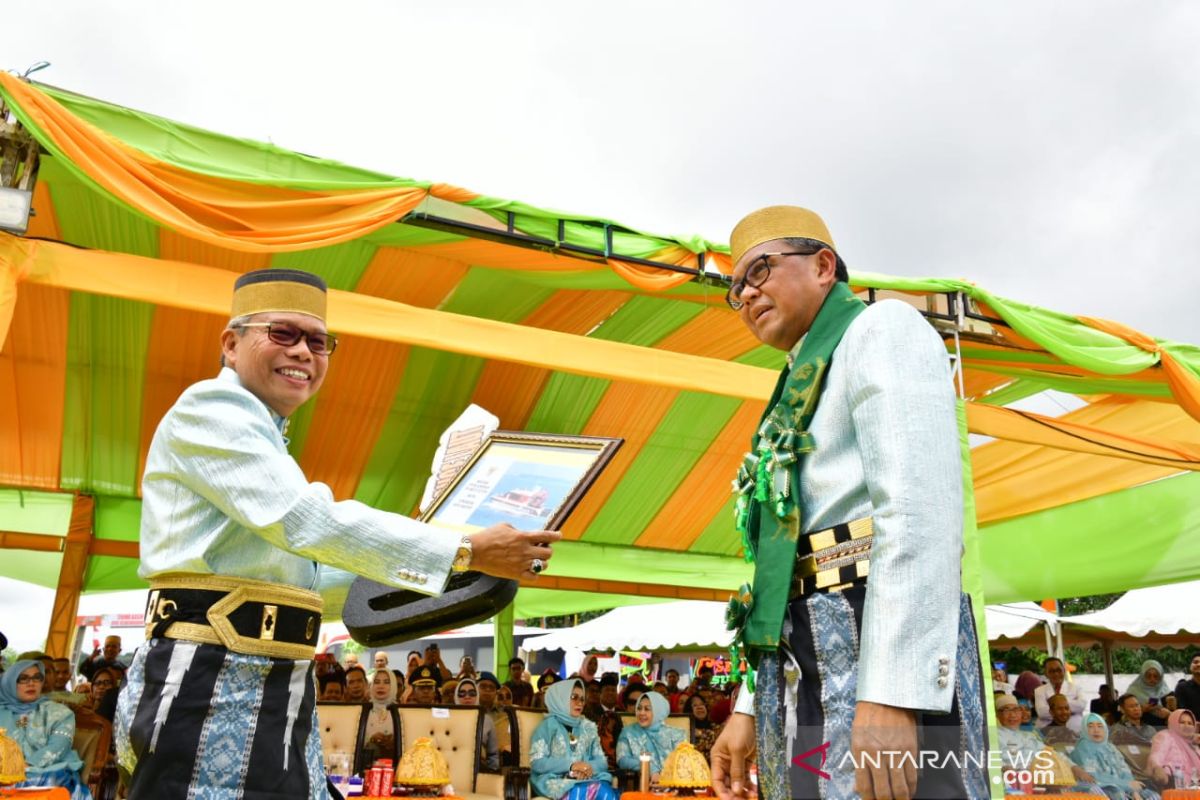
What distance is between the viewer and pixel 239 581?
1.43 metres

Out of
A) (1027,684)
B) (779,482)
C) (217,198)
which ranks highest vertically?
(217,198)

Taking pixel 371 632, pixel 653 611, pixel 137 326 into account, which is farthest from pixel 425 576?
pixel 653 611

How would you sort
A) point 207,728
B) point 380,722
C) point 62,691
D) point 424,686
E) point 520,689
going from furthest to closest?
point 520,689, point 424,686, point 380,722, point 62,691, point 207,728

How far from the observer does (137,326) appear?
18.7 feet

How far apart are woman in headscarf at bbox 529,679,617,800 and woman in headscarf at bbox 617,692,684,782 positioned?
0.35 metres

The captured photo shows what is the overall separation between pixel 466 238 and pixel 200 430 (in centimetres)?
299

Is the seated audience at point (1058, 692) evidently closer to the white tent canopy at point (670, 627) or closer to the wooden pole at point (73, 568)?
the white tent canopy at point (670, 627)

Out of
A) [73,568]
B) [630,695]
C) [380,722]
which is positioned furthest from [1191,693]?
[73,568]

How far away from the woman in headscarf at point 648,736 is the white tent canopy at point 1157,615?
717 centimetres

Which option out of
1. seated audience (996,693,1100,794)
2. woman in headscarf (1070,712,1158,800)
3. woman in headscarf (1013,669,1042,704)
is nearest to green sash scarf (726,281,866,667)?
seated audience (996,693,1100,794)

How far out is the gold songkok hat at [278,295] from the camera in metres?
1.69

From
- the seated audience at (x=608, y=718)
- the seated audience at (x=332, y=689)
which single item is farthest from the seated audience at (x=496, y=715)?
the seated audience at (x=332, y=689)

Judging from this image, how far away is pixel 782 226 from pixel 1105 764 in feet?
24.7

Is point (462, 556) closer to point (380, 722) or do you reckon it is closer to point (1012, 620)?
point (380, 722)
